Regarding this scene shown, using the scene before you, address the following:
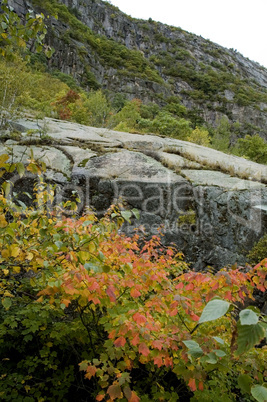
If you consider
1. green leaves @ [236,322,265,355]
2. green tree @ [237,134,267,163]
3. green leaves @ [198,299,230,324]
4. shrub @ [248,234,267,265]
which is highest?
green tree @ [237,134,267,163]

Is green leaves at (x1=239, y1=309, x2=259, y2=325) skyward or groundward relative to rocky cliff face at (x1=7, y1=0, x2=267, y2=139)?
groundward

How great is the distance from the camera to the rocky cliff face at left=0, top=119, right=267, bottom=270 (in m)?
6.32

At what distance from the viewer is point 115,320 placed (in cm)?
186

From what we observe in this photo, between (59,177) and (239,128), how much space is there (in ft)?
190

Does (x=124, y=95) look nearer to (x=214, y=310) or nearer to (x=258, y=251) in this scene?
A: (x=258, y=251)

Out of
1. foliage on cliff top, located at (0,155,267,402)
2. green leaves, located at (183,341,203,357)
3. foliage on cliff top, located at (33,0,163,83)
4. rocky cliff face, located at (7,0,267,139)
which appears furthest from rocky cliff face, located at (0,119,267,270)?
foliage on cliff top, located at (33,0,163,83)

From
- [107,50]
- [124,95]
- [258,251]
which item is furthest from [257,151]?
[107,50]

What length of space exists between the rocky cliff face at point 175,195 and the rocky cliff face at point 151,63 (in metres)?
42.3

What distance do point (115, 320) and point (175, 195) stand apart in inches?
202

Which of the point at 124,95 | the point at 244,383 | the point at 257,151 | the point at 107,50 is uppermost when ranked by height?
the point at 107,50

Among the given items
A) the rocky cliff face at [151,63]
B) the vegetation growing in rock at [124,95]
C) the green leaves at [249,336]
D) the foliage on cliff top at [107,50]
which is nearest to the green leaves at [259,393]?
the green leaves at [249,336]

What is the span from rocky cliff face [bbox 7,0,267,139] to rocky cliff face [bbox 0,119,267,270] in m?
42.3

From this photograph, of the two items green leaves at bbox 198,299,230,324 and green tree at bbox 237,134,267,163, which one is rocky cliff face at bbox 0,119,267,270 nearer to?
green leaves at bbox 198,299,230,324

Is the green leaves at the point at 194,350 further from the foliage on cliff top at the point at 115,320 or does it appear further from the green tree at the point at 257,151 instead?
the green tree at the point at 257,151
